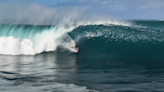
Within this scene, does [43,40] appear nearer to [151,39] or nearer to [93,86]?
[151,39]

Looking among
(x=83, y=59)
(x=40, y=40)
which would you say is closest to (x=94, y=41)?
(x=83, y=59)

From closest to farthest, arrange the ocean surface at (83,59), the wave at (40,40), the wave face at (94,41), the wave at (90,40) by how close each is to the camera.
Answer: the ocean surface at (83,59)
the wave face at (94,41)
the wave at (90,40)
the wave at (40,40)

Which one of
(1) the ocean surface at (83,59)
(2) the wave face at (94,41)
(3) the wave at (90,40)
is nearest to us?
(1) the ocean surface at (83,59)

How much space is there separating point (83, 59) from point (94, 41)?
454 cm

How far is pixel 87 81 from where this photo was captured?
972 cm

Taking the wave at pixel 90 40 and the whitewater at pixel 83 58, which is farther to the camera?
the wave at pixel 90 40

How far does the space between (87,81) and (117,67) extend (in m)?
3.53

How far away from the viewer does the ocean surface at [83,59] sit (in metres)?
9.20

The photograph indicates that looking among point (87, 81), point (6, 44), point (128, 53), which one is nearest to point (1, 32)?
point (6, 44)

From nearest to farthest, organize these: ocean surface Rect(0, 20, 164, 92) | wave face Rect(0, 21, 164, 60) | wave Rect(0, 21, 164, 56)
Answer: ocean surface Rect(0, 20, 164, 92)
wave face Rect(0, 21, 164, 60)
wave Rect(0, 21, 164, 56)

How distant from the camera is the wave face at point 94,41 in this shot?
1823 centimetres

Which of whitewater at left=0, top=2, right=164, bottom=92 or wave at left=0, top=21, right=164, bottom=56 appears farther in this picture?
wave at left=0, top=21, right=164, bottom=56

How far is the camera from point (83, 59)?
16.0m

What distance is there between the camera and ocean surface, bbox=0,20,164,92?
9195 mm
